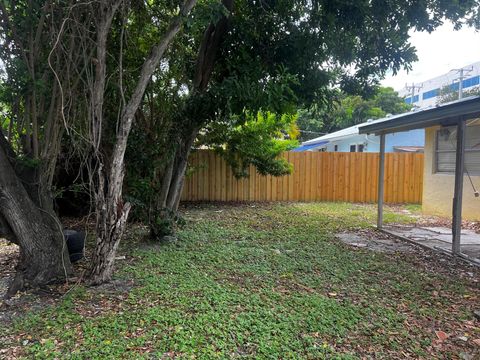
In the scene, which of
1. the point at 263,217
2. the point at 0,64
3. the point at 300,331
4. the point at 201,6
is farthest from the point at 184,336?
the point at 263,217

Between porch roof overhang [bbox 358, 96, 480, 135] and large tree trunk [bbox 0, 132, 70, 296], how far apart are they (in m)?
5.31

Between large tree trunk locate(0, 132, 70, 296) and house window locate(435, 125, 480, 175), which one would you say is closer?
large tree trunk locate(0, 132, 70, 296)

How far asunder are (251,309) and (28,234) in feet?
7.92

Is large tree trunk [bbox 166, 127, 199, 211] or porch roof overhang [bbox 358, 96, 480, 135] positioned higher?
porch roof overhang [bbox 358, 96, 480, 135]

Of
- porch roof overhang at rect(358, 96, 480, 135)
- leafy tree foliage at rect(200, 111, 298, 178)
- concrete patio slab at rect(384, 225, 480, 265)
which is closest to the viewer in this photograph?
porch roof overhang at rect(358, 96, 480, 135)

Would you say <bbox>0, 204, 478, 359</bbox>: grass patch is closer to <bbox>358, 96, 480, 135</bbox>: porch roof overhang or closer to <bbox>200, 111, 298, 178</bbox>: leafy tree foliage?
<bbox>358, 96, 480, 135</bbox>: porch roof overhang

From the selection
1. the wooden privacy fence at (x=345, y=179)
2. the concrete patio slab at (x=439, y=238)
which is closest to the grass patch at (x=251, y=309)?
the concrete patio slab at (x=439, y=238)

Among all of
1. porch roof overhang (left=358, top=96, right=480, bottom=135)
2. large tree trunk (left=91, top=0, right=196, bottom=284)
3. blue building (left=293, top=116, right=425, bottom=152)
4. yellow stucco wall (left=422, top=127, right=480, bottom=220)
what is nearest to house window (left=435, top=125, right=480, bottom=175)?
yellow stucco wall (left=422, top=127, right=480, bottom=220)

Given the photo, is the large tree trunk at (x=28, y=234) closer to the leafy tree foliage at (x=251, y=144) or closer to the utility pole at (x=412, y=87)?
the leafy tree foliage at (x=251, y=144)

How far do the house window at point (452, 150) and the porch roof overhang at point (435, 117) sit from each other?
247 centimetres

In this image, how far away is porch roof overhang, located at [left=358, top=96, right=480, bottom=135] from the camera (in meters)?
4.76

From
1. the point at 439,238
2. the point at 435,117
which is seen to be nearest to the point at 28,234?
the point at 435,117

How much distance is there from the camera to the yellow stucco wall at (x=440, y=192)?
847 cm

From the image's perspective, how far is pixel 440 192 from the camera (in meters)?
9.21
